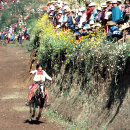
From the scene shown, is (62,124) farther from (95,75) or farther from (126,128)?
(126,128)

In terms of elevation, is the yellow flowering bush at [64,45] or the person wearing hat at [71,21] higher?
the person wearing hat at [71,21]

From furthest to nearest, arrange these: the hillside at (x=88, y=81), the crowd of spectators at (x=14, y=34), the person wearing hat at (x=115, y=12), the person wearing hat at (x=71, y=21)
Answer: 1. the crowd of spectators at (x=14, y=34)
2. the person wearing hat at (x=71, y=21)
3. the person wearing hat at (x=115, y=12)
4. the hillside at (x=88, y=81)

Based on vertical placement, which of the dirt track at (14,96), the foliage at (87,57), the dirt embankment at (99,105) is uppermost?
the foliage at (87,57)

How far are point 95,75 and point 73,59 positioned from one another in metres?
2.15

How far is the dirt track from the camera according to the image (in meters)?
14.0

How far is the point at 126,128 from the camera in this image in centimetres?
1057

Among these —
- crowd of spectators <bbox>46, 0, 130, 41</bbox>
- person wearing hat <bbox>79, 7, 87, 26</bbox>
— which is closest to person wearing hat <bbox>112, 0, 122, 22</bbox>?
crowd of spectators <bbox>46, 0, 130, 41</bbox>

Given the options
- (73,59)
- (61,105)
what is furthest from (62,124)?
(73,59)

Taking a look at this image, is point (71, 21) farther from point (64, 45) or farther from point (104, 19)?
point (104, 19)

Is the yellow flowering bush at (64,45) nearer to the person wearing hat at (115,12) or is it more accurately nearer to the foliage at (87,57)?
the foliage at (87,57)

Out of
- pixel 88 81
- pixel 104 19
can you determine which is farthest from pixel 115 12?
pixel 88 81

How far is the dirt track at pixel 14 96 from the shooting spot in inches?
552

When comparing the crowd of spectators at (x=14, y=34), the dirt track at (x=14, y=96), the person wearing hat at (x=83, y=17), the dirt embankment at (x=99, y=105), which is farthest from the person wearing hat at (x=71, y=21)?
the crowd of spectators at (x=14, y=34)

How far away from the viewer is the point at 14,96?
2080 cm
